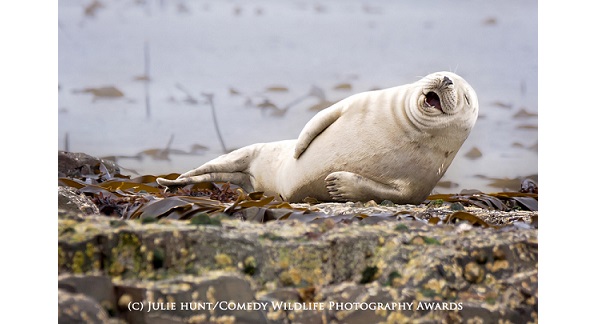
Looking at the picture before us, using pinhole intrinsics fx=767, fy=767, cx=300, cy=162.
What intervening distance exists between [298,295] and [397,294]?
38cm

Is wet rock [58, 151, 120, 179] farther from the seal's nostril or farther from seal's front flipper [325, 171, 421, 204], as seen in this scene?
the seal's nostril

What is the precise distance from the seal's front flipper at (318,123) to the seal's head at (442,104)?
0.51 m

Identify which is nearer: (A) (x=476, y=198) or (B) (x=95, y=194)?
(B) (x=95, y=194)

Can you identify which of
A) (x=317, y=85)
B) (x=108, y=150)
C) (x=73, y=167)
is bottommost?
(x=73, y=167)

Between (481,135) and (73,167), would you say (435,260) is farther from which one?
(73,167)

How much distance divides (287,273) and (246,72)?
5.83 ft

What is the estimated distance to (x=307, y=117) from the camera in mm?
4953

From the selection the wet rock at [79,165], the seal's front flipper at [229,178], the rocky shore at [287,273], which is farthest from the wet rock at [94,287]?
the seal's front flipper at [229,178]

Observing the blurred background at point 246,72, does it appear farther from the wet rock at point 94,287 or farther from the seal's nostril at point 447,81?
the wet rock at point 94,287

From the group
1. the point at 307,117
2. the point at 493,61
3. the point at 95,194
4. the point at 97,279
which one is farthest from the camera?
the point at 307,117

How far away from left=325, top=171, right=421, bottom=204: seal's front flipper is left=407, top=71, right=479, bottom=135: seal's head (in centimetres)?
43

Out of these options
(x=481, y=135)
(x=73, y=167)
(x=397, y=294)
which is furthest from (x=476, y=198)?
(x=73, y=167)

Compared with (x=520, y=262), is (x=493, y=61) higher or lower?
higher

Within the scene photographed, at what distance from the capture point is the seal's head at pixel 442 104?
456cm
